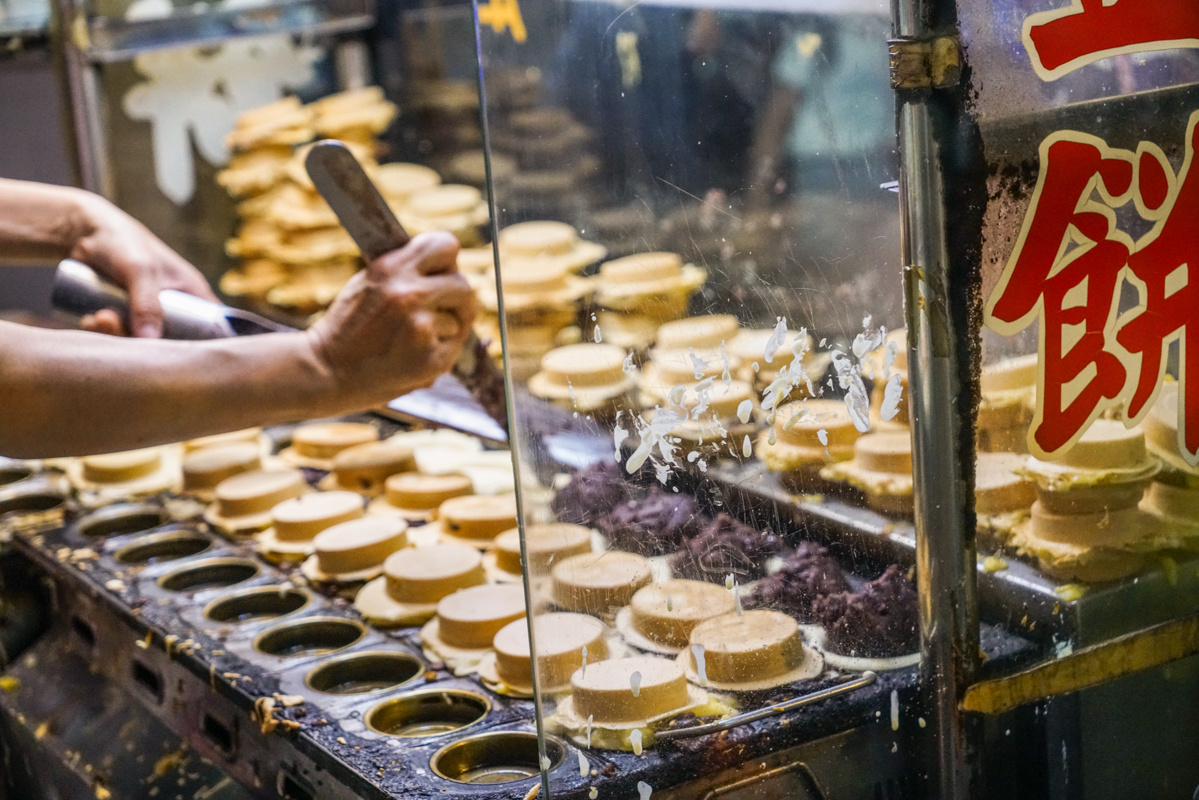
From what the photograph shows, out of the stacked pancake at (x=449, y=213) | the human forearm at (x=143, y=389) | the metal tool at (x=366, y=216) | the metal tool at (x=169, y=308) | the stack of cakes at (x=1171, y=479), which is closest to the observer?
the stack of cakes at (x=1171, y=479)

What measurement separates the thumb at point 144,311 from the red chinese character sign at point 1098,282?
199 centimetres

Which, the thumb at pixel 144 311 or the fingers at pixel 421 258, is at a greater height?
the fingers at pixel 421 258

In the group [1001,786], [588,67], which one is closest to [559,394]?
[588,67]

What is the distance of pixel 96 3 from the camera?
172 inches

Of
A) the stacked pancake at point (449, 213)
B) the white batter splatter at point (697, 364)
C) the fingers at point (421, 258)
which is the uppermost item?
the stacked pancake at point (449, 213)

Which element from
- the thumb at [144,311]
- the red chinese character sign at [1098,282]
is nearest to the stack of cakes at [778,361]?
the red chinese character sign at [1098,282]

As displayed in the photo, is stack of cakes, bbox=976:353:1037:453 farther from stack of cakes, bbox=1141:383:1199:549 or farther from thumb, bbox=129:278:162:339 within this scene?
thumb, bbox=129:278:162:339

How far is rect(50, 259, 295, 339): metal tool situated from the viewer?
103 inches

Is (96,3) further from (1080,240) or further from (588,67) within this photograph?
(1080,240)

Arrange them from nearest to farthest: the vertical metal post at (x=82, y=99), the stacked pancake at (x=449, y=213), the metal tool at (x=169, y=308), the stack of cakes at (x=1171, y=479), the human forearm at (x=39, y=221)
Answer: the stack of cakes at (x=1171, y=479) < the metal tool at (x=169, y=308) < the human forearm at (x=39, y=221) < the stacked pancake at (x=449, y=213) < the vertical metal post at (x=82, y=99)

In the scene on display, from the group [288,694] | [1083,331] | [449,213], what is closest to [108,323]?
[288,694]

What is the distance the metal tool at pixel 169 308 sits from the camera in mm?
2611

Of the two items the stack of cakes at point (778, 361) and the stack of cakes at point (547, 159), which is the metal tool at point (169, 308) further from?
the stack of cakes at point (778, 361)

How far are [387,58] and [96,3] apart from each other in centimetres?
110
